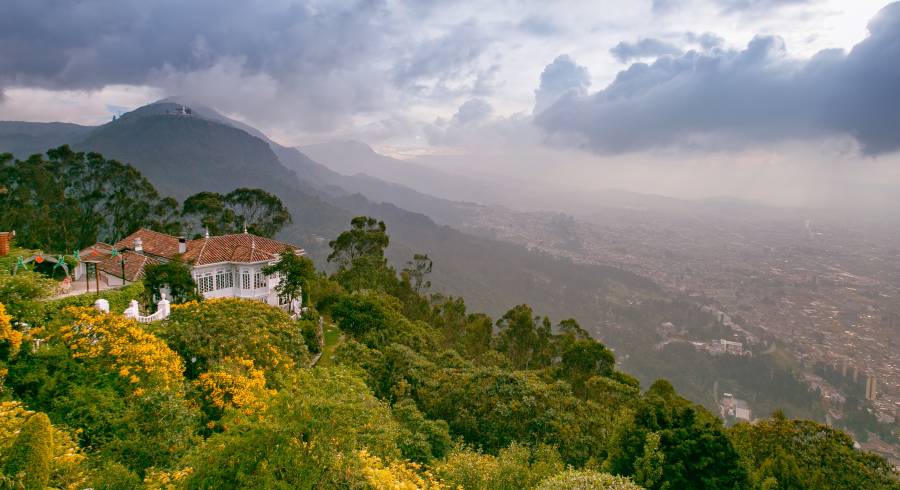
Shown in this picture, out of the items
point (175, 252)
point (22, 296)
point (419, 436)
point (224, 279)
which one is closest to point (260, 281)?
point (224, 279)

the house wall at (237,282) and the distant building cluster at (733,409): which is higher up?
the house wall at (237,282)

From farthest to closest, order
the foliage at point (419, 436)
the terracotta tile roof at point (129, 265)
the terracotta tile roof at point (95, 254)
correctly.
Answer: the terracotta tile roof at point (95, 254), the terracotta tile roof at point (129, 265), the foliage at point (419, 436)

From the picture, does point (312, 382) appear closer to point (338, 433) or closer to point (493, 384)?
point (338, 433)

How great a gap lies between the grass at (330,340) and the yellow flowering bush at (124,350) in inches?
420

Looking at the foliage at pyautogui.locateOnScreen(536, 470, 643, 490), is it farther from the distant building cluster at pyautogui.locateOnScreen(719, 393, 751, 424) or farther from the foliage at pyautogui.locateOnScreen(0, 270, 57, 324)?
the distant building cluster at pyautogui.locateOnScreen(719, 393, 751, 424)

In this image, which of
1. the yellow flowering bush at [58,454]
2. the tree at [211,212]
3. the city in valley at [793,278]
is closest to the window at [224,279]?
the tree at [211,212]

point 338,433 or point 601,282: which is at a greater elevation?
point 338,433

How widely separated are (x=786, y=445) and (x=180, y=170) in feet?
601

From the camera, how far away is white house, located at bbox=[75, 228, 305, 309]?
26250mm

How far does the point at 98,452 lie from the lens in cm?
881

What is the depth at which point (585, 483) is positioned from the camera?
886 centimetres

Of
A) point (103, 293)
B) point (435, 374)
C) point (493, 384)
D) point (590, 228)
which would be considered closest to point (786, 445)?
point (493, 384)

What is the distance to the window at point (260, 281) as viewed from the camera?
28.1 m

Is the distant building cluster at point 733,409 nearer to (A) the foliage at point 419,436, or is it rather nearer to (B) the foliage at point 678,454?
(B) the foliage at point 678,454
